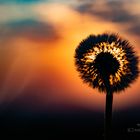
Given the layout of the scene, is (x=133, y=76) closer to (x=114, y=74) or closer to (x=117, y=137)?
(x=114, y=74)

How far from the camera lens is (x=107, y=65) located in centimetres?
3912

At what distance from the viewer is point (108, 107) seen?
40.8m

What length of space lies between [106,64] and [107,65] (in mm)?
196

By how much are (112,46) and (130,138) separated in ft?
157

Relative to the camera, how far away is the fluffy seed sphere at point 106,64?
129 feet

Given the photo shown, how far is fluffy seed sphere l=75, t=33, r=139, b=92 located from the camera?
3931cm

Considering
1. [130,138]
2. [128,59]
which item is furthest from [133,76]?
[130,138]

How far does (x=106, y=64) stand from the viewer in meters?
39.0

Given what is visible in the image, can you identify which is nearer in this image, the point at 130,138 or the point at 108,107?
the point at 108,107

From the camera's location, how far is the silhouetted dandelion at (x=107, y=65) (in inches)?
1548

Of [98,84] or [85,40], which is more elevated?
[85,40]

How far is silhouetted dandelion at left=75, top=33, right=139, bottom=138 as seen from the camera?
3931 cm

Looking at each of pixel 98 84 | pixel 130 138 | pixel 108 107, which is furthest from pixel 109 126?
pixel 130 138

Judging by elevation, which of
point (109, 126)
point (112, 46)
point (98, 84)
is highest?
point (112, 46)
